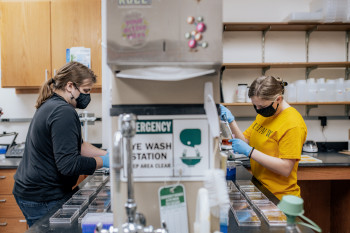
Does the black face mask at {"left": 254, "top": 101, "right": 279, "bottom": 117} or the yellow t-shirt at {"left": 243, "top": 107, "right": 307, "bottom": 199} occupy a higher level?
the black face mask at {"left": 254, "top": 101, "right": 279, "bottom": 117}

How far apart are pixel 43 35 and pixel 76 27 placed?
0.35 metres

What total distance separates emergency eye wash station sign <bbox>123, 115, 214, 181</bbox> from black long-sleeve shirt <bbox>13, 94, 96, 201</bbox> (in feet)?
2.14

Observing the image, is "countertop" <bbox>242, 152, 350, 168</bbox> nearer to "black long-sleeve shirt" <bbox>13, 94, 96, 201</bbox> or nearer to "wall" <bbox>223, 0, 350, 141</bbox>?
"wall" <bbox>223, 0, 350, 141</bbox>

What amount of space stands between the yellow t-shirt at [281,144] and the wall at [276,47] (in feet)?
4.86

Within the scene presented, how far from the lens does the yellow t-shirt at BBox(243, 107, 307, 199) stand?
5.22 feet

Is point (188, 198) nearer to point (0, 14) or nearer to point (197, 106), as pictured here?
point (197, 106)

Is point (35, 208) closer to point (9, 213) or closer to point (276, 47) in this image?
point (9, 213)

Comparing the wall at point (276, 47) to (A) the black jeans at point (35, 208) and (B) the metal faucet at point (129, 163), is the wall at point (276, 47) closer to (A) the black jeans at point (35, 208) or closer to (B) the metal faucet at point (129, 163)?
(A) the black jeans at point (35, 208)

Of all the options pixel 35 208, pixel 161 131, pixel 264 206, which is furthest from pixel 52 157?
pixel 264 206

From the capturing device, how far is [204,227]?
2.12 feet

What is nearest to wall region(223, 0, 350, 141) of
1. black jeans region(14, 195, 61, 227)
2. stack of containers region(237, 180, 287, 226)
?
stack of containers region(237, 180, 287, 226)

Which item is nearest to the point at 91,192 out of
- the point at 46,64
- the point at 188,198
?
the point at 188,198

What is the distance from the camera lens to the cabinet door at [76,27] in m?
2.74

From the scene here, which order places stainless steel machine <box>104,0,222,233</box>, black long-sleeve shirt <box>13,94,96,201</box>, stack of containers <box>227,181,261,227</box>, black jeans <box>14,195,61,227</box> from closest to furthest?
stainless steel machine <box>104,0,222,233</box> < stack of containers <box>227,181,261,227</box> < black long-sleeve shirt <box>13,94,96,201</box> < black jeans <box>14,195,61,227</box>
